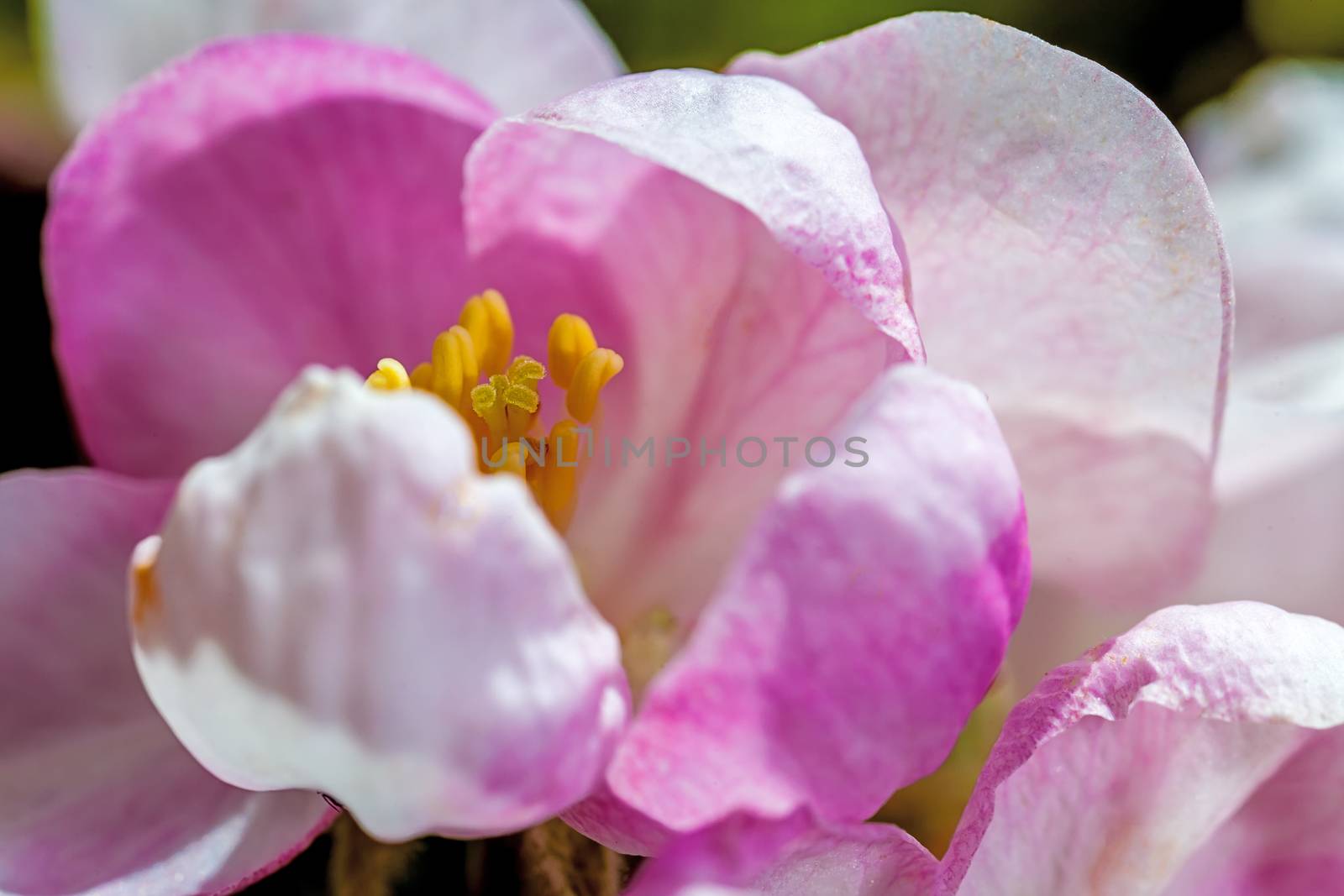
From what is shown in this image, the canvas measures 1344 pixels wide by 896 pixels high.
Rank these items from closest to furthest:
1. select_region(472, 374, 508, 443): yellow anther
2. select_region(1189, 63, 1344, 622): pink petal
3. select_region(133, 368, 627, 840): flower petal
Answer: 1. select_region(133, 368, 627, 840): flower petal
2. select_region(472, 374, 508, 443): yellow anther
3. select_region(1189, 63, 1344, 622): pink petal

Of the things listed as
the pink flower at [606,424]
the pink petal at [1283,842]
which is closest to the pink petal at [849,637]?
the pink flower at [606,424]

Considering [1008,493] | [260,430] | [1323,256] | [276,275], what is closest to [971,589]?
[1008,493]

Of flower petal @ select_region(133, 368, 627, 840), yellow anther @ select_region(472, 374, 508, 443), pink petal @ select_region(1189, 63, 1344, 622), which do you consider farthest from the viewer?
pink petal @ select_region(1189, 63, 1344, 622)

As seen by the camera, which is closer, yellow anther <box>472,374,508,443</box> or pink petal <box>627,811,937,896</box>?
pink petal <box>627,811,937,896</box>

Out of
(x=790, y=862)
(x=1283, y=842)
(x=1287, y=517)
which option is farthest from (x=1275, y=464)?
(x=790, y=862)

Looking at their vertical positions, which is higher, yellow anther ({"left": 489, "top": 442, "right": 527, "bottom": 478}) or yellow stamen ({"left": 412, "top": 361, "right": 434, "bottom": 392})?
yellow stamen ({"left": 412, "top": 361, "right": 434, "bottom": 392})

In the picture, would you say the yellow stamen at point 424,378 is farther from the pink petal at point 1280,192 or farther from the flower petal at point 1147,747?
the pink petal at point 1280,192

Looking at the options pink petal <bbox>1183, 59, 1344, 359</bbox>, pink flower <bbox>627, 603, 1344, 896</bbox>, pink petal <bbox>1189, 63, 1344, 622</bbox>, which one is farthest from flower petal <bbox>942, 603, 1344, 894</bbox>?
pink petal <bbox>1183, 59, 1344, 359</bbox>

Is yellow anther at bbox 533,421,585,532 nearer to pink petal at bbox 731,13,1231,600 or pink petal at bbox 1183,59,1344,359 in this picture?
pink petal at bbox 731,13,1231,600

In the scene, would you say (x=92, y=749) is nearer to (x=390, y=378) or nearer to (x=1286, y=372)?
(x=390, y=378)
